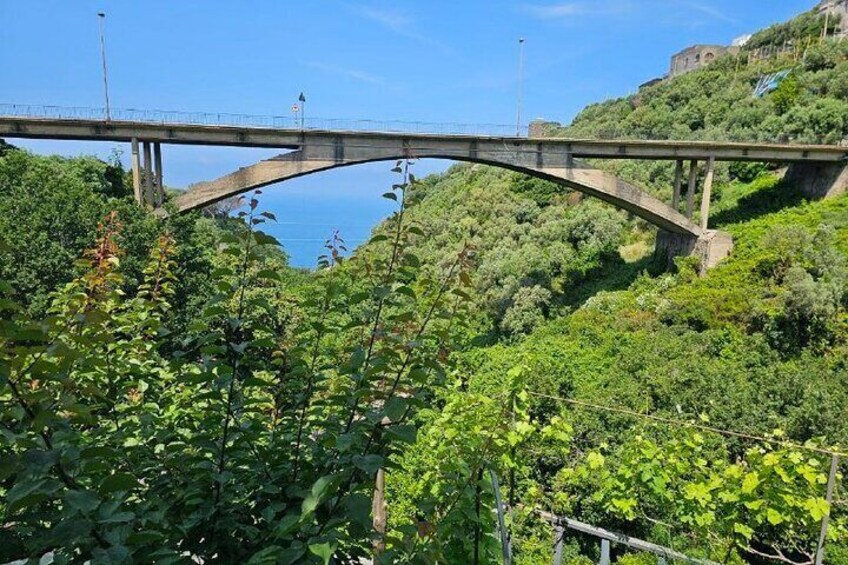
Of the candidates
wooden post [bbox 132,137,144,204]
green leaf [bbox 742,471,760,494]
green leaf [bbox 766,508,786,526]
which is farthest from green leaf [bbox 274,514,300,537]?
wooden post [bbox 132,137,144,204]

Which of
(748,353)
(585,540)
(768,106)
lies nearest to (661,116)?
(768,106)

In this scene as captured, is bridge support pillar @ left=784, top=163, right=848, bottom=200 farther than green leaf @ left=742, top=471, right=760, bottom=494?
Yes

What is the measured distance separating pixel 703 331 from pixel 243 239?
1828cm

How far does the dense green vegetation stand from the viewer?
67.0 inches

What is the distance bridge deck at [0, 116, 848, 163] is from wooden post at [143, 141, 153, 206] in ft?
Answer: 1.49

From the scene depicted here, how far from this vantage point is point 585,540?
299 inches

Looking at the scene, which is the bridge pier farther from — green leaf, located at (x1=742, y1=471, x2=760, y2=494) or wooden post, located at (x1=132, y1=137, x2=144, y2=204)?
green leaf, located at (x1=742, y1=471, x2=760, y2=494)

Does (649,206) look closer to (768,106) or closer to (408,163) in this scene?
(768,106)

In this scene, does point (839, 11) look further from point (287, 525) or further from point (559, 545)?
point (287, 525)

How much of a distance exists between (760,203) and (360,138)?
19.6 m

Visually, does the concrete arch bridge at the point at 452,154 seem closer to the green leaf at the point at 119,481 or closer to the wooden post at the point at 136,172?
the wooden post at the point at 136,172

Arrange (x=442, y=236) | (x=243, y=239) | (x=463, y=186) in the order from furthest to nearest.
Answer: (x=463, y=186) → (x=442, y=236) → (x=243, y=239)

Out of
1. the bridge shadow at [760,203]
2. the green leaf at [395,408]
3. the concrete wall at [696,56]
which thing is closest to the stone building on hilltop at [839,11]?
the concrete wall at [696,56]

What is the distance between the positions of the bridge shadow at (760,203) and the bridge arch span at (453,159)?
432cm
